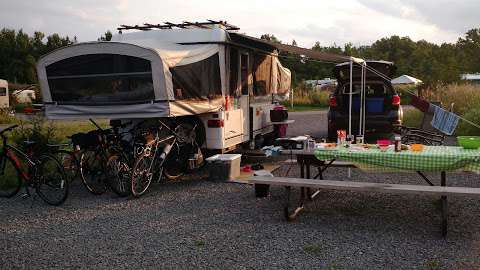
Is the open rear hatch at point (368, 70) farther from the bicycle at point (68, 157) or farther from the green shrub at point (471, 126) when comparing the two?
the bicycle at point (68, 157)

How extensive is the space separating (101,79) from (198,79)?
1348 millimetres

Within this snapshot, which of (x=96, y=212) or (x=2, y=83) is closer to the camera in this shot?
(x=96, y=212)

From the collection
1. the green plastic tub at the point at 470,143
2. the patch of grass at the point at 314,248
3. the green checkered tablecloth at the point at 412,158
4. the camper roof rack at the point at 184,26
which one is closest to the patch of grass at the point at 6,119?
the camper roof rack at the point at 184,26

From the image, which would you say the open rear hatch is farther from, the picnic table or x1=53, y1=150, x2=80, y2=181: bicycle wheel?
x1=53, y1=150, x2=80, y2=181: bicycle wheel

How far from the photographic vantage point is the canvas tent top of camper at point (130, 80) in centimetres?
617

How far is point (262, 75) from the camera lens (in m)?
9.66

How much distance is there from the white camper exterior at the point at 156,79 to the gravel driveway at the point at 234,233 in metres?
1.17

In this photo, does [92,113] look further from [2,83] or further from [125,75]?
[2,83]

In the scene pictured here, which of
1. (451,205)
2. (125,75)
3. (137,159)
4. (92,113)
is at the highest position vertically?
(125,75)

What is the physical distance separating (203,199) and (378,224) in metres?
2.25

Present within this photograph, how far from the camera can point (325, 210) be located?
5570 mm

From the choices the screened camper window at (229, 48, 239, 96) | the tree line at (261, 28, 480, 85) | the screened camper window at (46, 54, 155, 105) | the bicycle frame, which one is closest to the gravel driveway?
the bicycle frame

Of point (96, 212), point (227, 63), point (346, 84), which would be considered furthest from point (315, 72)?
point (96, 212)

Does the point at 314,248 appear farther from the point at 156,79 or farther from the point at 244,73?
the point at 244,73
